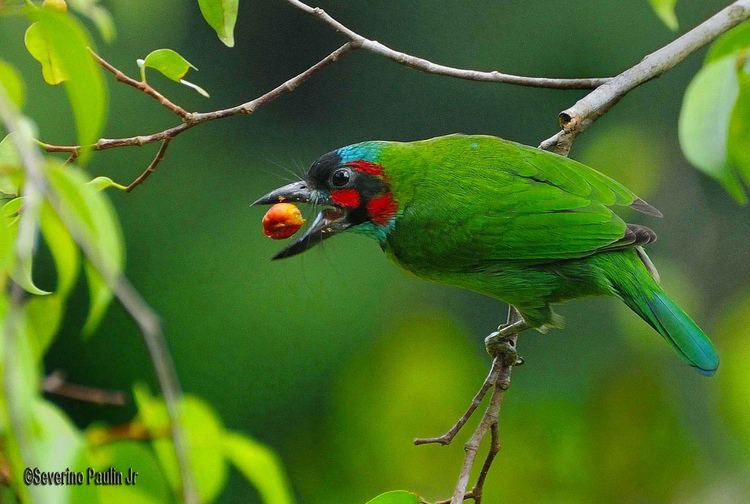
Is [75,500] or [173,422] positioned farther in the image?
[75,500]

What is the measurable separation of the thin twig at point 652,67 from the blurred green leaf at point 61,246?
1.83m

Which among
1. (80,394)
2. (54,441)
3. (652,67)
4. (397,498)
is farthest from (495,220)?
(54,441)

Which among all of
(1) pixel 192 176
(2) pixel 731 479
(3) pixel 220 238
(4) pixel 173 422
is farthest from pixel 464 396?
(4) pixel 173 422

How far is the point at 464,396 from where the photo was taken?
24.8 ft

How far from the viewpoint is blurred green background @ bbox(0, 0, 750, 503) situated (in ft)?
22.8

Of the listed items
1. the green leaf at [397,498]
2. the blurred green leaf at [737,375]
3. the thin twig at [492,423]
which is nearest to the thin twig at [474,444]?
the thin twig at [492,423]

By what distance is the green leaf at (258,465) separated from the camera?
1351mm

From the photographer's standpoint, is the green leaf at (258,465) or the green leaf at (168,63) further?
the green leaf at (168,63)

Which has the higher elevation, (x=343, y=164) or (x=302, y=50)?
(x=302, y=50)

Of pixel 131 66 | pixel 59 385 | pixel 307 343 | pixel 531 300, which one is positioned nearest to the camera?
pixel 59 385

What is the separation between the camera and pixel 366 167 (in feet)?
9.87

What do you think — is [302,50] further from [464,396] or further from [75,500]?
[75,500]

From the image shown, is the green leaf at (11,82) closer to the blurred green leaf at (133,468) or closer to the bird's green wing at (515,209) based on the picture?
the blurred green leaf at (133,468)

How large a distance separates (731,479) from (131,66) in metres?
8.05
